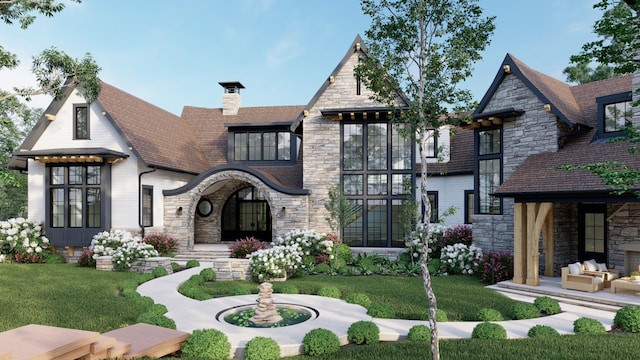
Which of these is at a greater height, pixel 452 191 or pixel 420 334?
pixel 452 191

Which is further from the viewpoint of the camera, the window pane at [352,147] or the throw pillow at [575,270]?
the window pane at [352,147]

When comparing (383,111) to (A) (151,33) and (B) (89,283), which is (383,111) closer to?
(A) (151,33)

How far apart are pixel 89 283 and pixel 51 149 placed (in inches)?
330

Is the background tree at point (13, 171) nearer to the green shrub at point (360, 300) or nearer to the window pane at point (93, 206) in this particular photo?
the window pane at point (93, 206)

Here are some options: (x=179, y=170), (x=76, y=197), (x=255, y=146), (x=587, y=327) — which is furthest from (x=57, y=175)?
(x=587, y=327)

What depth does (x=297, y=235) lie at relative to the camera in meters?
17.1

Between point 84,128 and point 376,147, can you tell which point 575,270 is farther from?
point 84,128

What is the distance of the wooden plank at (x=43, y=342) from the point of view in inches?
226

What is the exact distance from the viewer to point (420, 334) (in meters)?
7.67

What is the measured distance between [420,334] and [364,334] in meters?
1.00

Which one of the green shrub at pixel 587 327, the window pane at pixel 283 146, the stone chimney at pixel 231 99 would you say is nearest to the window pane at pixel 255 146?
the window pane at pixel 283 146

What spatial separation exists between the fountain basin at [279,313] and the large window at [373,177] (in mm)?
9057

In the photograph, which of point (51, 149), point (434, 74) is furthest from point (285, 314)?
point (51, 149)

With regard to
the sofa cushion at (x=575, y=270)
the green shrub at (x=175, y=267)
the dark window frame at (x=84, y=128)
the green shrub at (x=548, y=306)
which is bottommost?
the green shrub at (x=175, y=267)
